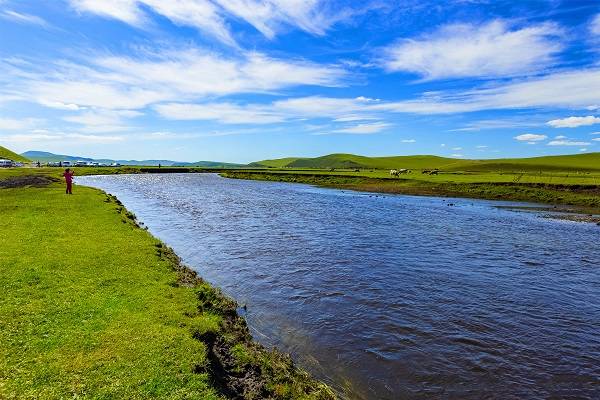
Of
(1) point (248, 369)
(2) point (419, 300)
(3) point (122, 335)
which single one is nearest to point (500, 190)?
(2) point (419, 300)

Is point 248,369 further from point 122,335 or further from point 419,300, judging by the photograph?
point 419,300

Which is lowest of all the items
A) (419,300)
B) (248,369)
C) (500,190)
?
(419,300)

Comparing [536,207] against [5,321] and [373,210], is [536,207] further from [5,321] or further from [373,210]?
[5,321]

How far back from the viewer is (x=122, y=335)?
11266 millimetres

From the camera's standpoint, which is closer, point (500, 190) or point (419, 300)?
point (419, 300)

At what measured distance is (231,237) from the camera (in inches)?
1265

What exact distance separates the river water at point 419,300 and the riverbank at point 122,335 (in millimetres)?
2199

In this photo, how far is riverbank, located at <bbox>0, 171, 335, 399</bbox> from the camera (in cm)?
920

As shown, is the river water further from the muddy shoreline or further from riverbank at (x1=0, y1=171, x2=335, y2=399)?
riverbank at (x1=0, y1=171, x2=335, y2=399)

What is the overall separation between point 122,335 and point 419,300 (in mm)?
13255

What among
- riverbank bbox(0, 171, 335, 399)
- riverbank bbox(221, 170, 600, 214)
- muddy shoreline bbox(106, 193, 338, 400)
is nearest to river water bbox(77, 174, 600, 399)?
muddy shoreline bbox(106, 193, 338, 400)

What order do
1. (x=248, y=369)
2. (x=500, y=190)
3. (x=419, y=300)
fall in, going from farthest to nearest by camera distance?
(x=500, y=190), (x=419, y=300), (x=248, y=369)

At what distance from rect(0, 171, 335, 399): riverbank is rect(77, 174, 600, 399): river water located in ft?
7.22

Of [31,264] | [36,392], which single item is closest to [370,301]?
[36,392]
